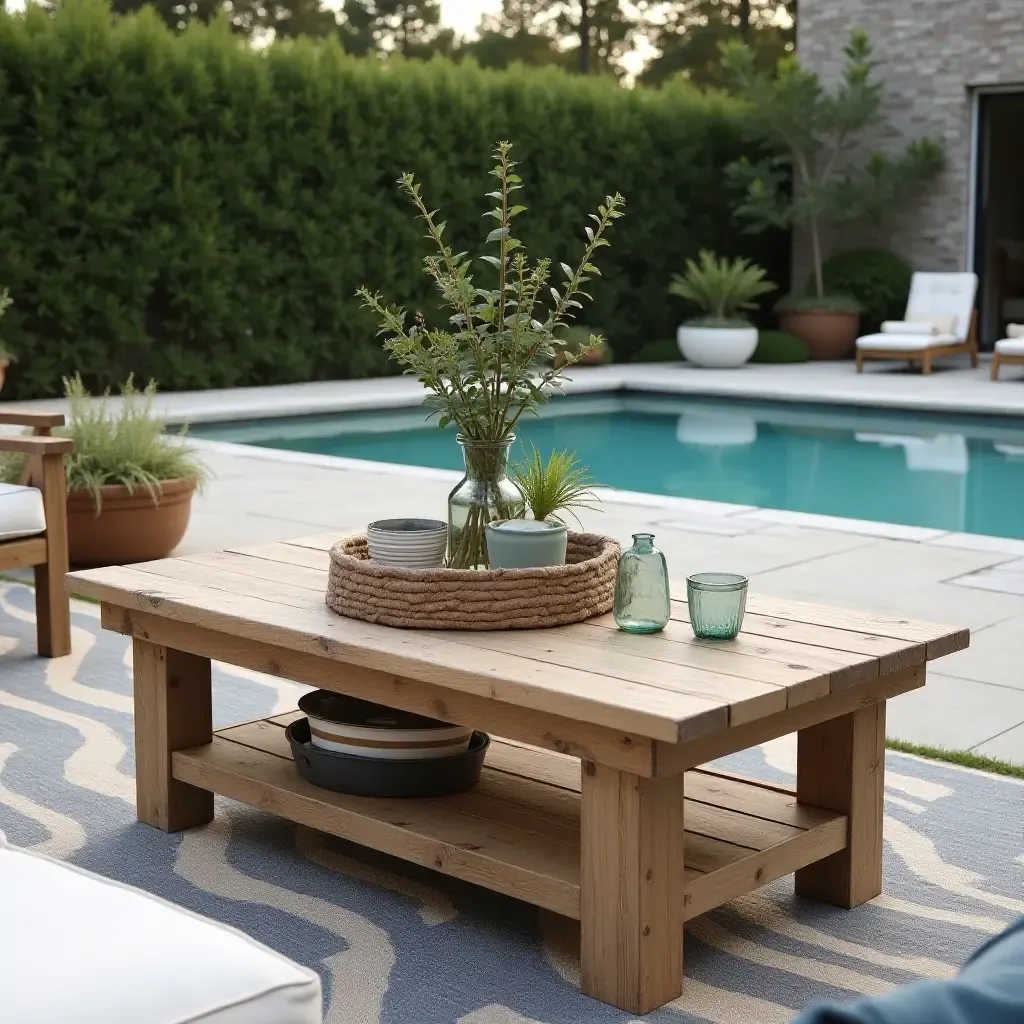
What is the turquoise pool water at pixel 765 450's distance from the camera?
8.13m

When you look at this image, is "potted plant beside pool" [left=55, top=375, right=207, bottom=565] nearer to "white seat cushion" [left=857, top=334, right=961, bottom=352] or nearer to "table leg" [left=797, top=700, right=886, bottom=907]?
"table leg" [left=797, top=700, right=886, bottom=907]

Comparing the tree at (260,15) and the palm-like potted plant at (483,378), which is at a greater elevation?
the tree at (260,15)

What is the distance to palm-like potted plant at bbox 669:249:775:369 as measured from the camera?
13992 mm

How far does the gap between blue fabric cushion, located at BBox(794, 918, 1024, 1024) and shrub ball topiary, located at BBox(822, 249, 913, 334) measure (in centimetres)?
1462

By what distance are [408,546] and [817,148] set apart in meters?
13.6

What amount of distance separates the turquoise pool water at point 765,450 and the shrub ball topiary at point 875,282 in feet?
10.9

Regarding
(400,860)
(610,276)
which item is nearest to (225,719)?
(400,860)

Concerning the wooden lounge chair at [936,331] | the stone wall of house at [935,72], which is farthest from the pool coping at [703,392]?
the stone wall of house at [935,72]

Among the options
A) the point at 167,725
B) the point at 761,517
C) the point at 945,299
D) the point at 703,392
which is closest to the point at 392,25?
the point at 945,299

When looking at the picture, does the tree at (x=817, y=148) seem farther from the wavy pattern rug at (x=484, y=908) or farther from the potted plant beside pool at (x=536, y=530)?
the potted plant beside pool at (x=536, y=530)

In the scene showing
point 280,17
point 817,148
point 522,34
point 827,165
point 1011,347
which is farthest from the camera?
point 522,34

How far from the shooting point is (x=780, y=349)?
47.9 feet

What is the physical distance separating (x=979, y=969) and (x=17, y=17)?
11.1 m

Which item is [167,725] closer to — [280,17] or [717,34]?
[280,17]
